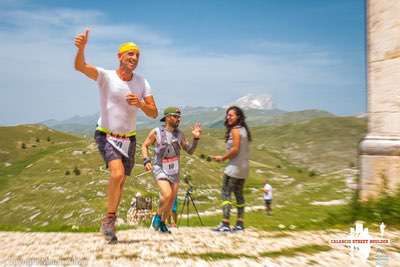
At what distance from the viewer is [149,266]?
536cm

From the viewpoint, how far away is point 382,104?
9.51m

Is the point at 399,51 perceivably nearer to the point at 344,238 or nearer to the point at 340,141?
the point at 344,238

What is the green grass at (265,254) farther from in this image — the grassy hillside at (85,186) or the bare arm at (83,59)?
the bare arm at (83,59)

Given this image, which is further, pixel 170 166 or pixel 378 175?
pixel 170 166

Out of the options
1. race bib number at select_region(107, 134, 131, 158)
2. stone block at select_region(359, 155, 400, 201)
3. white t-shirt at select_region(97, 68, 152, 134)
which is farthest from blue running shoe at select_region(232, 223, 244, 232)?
white t-shirt at select_region(97, 68, 152, 134)

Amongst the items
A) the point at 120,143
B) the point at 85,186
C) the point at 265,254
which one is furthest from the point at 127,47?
the point at 85,186

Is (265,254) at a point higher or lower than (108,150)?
lower

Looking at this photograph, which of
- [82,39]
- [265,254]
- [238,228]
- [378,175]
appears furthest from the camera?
[238,228]

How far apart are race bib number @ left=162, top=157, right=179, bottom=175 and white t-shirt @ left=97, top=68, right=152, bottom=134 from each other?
186cm

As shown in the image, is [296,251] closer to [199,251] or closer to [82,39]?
[199,251]

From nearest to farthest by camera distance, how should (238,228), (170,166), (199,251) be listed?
(199,251), (170,166), (238,228)

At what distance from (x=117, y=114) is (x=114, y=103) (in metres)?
0.18

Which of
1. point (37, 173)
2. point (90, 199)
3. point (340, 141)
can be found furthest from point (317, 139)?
Answer: point (90, 199)

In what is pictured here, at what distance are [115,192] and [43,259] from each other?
6.64 feet
